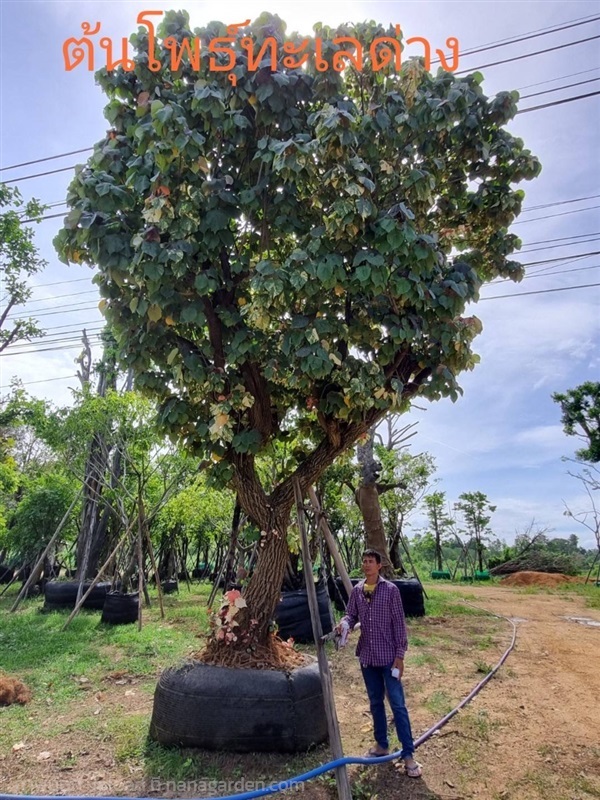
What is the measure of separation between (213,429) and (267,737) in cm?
201

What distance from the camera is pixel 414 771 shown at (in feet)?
10.3

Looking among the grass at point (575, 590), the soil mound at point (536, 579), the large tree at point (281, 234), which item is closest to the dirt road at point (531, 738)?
the large tree at point (281, 234)

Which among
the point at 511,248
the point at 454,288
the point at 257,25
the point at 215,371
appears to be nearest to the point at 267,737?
the point at 215,371

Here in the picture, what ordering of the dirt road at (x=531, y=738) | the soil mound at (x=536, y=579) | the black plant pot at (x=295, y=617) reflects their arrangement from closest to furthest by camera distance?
the dirt road at (x=531, y=738) < the black plant pot at (x=295, y=617) < the soil mound at (x=536, y=579)

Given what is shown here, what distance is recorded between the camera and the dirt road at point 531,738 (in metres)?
3.03

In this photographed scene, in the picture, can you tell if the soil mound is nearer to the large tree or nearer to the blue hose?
the blue hose

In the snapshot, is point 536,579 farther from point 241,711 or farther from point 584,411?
point 241,711

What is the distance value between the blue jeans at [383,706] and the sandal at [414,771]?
0.06 meters

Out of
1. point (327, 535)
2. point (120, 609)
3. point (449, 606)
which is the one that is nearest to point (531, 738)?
point (327, 535)

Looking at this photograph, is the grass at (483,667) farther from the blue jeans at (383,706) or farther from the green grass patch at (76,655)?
the green grass patch at (76,655)

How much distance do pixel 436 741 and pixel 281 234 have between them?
3748 millimetres

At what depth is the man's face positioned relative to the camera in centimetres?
354

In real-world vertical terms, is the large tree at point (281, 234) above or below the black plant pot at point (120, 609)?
above

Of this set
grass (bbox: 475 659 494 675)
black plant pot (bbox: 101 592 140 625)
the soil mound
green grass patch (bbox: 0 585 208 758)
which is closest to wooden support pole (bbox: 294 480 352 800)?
green grass patch (bbox: 0 585 208 758)
